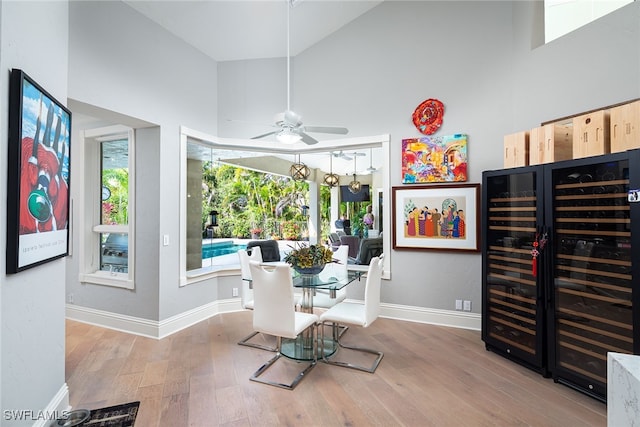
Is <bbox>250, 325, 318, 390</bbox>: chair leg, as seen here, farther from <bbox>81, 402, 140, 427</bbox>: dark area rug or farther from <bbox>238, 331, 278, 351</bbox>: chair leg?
<bbox>81, 402, 140, 427</bbox>: dark area rug

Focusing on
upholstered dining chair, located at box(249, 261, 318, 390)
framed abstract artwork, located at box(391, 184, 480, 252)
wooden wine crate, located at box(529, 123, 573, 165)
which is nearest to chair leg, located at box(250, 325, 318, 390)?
upholstered dining chair, located at box(249, 261, 318, 390)

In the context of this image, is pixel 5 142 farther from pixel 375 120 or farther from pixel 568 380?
pixel 568 380

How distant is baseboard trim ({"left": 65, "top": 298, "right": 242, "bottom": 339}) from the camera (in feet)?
11.8

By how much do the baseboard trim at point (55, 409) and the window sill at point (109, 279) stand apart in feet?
5.44

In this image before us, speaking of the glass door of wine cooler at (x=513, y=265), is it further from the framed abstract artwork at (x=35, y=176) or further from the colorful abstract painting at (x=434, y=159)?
the framed abstract artwork at (x=35, y=176)

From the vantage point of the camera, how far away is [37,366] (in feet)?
5.90

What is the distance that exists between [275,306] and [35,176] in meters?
1.76

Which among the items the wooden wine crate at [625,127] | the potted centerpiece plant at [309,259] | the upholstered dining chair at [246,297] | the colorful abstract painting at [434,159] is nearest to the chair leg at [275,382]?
the upholstered dining chair at [246,297]

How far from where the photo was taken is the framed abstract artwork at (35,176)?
1533 mm

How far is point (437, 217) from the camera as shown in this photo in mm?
3955

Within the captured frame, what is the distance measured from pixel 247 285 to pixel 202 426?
1516 millimetres

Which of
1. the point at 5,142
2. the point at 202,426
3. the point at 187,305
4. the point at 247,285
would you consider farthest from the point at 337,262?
the point at 5,142

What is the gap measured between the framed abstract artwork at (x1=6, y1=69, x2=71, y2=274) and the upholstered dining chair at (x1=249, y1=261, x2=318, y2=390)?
1330 mm

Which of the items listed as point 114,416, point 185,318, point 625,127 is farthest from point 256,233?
point 625,127
